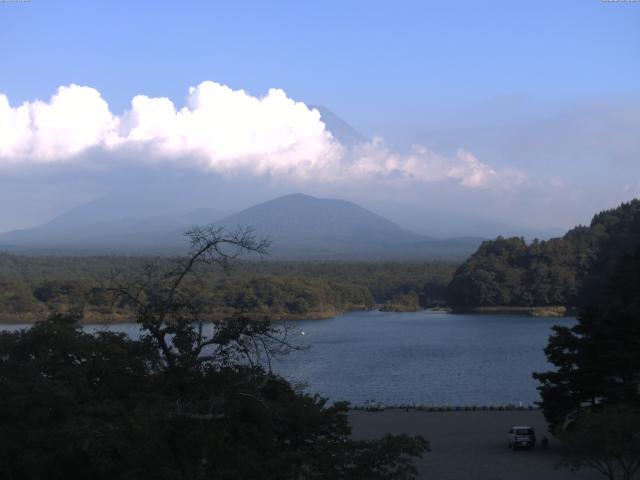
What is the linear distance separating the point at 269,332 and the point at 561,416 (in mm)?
6976

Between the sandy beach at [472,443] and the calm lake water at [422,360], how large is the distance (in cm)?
179

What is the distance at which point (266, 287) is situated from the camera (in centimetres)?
4522

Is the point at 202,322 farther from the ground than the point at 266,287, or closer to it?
farther from the ground

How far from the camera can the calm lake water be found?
19.9m

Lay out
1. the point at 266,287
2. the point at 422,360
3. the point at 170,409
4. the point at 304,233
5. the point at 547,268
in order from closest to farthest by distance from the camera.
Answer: the point at 170,409
the point at 422,360
the point at 266,287
the point at 547,268
the point at 304,233

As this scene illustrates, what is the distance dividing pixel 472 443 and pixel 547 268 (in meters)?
39.0

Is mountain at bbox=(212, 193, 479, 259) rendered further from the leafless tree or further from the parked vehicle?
the leafless tree

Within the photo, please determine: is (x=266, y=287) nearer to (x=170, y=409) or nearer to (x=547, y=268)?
(x=547, y=268)

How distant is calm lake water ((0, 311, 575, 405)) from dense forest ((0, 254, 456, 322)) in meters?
3.40

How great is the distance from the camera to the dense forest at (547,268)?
4847 cm

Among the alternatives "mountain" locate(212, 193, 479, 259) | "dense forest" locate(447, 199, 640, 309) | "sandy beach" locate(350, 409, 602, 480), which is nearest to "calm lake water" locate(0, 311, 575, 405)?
"sandy beach" locate(350, 409, 602, 480)

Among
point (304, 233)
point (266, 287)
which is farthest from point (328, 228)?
point (266, 287)

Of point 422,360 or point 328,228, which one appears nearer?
point 422,360

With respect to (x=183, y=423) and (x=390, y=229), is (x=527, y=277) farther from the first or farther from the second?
(x=390, y=229)
